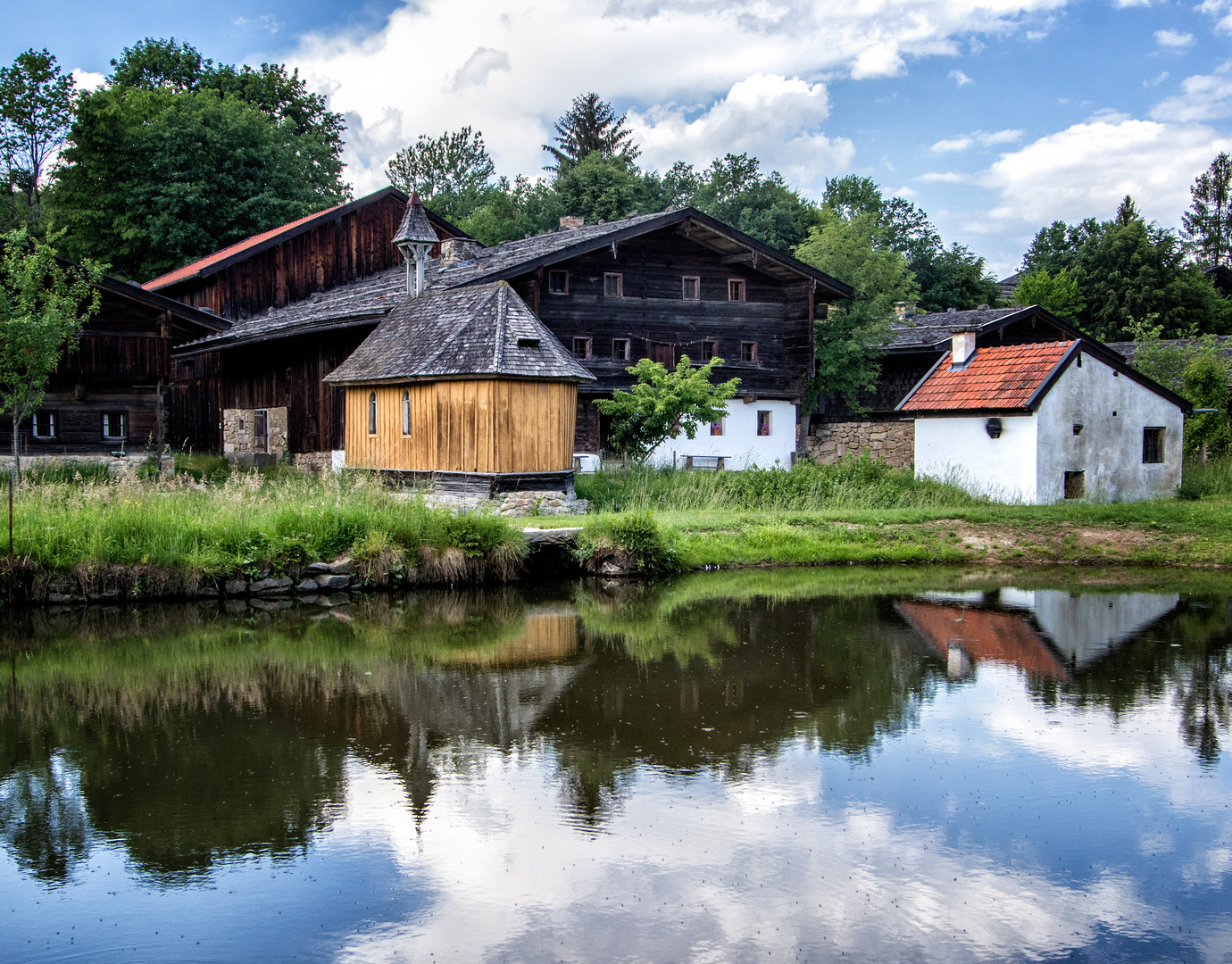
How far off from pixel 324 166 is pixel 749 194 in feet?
72.5

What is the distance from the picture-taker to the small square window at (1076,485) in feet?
76.8

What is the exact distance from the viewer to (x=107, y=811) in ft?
24.2

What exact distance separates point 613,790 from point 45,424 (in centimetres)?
2184

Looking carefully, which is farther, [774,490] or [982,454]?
[982,454]

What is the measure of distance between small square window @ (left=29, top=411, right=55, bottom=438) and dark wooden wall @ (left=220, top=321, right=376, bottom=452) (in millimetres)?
6239

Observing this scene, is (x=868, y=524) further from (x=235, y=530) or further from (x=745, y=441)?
(x=745, y=441)

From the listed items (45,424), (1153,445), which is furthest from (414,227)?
(1153,445)

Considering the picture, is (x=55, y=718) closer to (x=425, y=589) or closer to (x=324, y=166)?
(x=425, y=589)

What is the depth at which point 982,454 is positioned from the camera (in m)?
23.6

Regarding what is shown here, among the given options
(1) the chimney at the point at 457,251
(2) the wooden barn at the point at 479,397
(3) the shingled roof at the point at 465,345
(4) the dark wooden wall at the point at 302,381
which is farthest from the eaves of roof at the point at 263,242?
(2) the wooden barn at the point at 479,397

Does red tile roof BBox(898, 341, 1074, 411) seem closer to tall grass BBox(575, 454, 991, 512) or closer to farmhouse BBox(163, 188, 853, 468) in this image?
tall grass BBox(575, 454, 991, 512)

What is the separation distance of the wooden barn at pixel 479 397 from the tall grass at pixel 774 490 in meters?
1.51

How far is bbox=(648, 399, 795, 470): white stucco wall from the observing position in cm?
2931

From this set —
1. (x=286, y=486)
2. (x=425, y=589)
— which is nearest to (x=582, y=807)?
(x=425, y=589)
